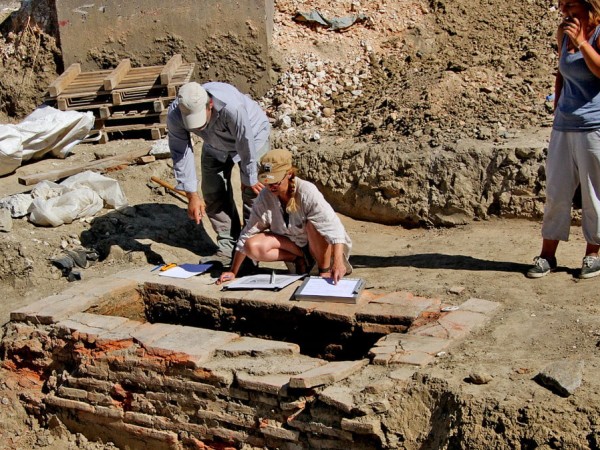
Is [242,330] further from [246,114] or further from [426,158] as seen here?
[426,158]

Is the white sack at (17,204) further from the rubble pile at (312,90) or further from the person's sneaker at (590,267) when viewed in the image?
the person's sneaker at (590,267)

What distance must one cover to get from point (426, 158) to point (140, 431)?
379 cm

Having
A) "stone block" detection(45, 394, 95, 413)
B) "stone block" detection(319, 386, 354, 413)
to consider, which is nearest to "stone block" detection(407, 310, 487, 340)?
"stone block" detection(319, 386, 354, 413)

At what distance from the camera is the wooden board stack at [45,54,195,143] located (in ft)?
28.8

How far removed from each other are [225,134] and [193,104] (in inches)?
19.2

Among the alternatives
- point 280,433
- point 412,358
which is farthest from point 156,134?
point 412,358

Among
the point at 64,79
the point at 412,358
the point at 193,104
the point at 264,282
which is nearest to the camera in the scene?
the point at 412,358

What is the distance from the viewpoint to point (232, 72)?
939 centimetres

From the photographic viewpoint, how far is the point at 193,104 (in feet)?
18.1

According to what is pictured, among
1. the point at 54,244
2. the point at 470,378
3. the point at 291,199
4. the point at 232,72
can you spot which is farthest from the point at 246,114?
the point at 232,72

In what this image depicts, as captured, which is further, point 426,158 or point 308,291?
point 426,158

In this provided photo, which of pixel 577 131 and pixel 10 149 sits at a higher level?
pixel 577 131

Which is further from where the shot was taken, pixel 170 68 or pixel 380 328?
pixel 170 68

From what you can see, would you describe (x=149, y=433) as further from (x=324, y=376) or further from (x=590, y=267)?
(x=590, y=267)
